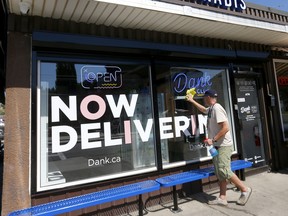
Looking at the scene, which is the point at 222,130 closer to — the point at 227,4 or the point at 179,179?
the point at 179,179

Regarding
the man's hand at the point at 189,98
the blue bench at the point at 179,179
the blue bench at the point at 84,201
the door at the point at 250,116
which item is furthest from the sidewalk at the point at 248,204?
the man's hand at the point at 189,98

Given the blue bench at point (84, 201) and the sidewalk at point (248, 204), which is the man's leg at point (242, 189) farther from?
the blue bench at point (84, 201)

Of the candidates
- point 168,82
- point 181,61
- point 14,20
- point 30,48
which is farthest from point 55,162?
point 181,61

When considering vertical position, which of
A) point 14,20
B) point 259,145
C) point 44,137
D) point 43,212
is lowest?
point 43,212

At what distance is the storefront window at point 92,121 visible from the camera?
380 cm

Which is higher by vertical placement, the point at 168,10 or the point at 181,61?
the point at 168,10

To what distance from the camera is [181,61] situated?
16.7 ft

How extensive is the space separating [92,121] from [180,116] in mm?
1759

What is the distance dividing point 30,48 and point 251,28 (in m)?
3.77

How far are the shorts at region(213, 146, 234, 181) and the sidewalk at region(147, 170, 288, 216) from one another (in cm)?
50

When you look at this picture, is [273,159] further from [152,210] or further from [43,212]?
[43,212]

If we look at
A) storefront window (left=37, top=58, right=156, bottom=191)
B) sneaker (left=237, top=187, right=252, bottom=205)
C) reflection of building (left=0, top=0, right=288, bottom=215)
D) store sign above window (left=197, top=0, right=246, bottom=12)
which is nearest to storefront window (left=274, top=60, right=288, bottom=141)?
reflection of building (left=0, top=0, right=288, bottom=215)

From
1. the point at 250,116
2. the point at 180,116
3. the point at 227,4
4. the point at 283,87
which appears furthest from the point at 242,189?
the point at 283,87

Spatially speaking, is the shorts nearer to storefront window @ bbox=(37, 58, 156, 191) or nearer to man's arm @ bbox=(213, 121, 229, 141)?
man's arm @ bbox=(213, 121, 229, 141)
